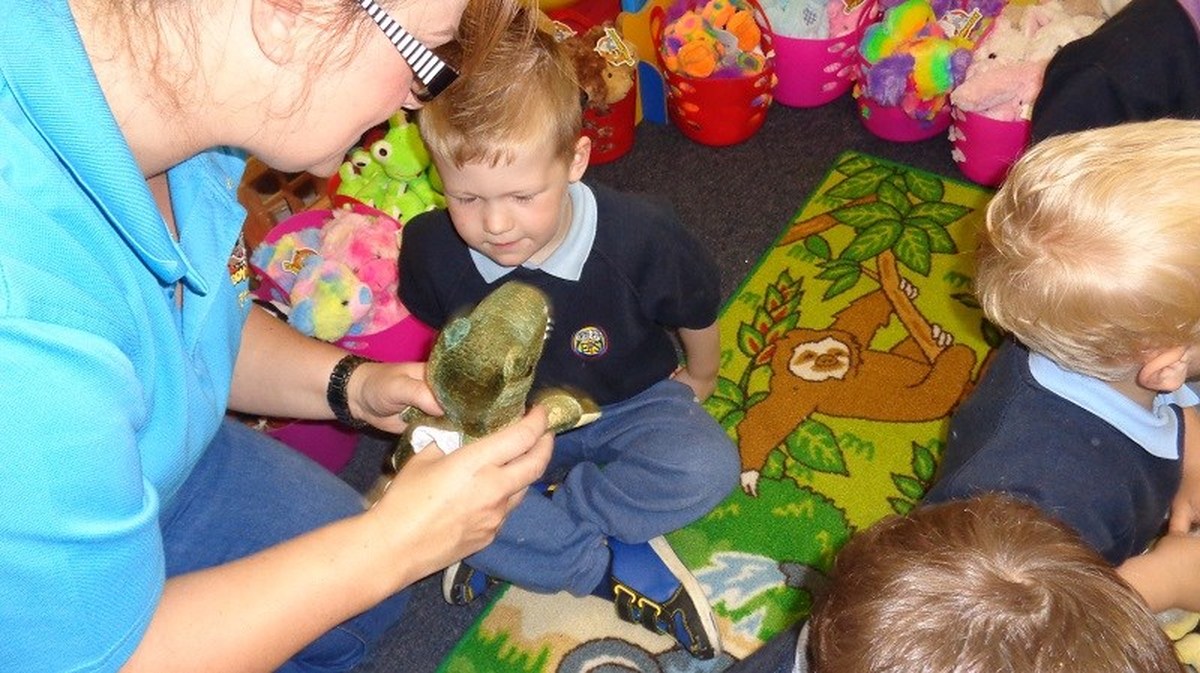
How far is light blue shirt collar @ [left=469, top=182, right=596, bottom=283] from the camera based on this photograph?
1353mm

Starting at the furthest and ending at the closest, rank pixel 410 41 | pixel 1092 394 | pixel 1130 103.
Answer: pixel 1130 103 < pixel 1092 394 < pixel 410 41

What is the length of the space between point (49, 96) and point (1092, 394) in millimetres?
1023

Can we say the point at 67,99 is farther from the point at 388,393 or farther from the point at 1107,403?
the point at 1107,403

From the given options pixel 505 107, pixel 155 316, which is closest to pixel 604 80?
pixel 505 107

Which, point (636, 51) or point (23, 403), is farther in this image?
point (636, 51)

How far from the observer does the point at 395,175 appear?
6.30ft

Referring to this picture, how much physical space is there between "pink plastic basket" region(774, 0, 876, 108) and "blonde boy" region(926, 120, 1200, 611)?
1.10 metres

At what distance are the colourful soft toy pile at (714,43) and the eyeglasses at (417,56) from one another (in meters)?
1.31

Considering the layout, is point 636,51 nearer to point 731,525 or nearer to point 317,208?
point 317,208

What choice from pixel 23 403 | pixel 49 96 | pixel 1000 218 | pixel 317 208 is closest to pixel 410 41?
pixel 49 96

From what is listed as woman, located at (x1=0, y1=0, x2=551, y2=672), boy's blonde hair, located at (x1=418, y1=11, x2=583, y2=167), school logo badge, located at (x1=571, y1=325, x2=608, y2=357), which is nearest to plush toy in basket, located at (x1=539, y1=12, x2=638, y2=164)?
boy's blonde hair, located at (x1=418, y1=11, x2=583, y2=167)

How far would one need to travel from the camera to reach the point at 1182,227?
38.8 inches

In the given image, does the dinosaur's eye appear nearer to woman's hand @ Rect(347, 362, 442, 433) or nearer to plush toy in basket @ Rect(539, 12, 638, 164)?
plush toy in basket @ Rect(539, 12, 638, 164)

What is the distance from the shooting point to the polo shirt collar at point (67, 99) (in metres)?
0.72
